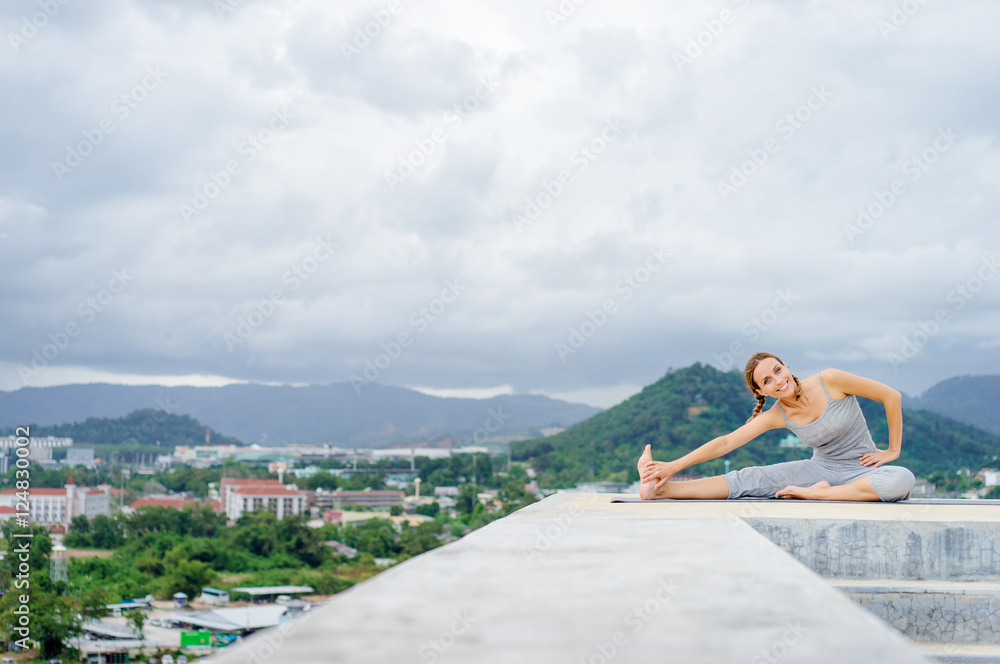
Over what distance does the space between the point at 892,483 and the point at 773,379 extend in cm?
77

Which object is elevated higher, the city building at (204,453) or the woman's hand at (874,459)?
the woman's hand at (874,459)

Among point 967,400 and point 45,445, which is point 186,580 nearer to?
point 45,445

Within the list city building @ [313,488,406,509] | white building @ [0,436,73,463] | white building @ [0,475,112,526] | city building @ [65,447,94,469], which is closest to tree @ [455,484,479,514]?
city building @ [313,488,406,509]

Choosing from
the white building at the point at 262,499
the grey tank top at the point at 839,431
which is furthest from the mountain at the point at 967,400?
the grey tank top at the point at 839,431

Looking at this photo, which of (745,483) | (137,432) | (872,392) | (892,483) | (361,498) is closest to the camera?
(892,483)

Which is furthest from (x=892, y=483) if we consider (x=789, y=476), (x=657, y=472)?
(x=657, y=472)

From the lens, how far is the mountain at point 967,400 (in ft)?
183

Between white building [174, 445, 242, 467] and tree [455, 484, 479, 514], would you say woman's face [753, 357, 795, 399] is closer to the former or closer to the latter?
tree [455, 484, 479, 514]

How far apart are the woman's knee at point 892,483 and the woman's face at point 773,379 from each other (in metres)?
0.61

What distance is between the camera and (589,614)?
1339 millimetres

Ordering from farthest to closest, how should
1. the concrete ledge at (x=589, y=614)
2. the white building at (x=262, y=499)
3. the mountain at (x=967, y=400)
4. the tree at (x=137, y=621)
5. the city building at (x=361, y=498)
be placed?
1. the city building at (x=361, y=498)
2. the white building at (x=262, y=499)
3. the mountain at (x=967, y=400)
4. the tree at (x=137, y=621)
5. the concrete ledge at (x=589, y=614)

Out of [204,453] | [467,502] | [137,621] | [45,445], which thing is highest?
[45,445]

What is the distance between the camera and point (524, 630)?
1241mm

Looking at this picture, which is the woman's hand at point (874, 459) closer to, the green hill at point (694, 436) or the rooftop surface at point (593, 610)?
the rooftop surface at point (593, 610)
